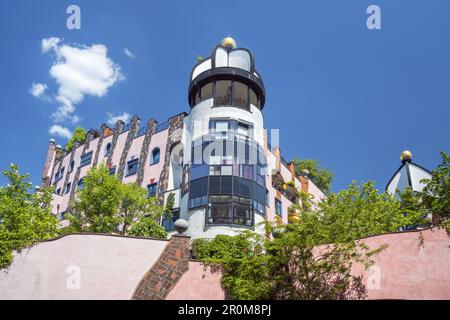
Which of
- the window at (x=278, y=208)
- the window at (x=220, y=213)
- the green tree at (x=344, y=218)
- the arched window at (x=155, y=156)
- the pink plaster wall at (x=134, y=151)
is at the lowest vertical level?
the green tree at (x=344, y=218)

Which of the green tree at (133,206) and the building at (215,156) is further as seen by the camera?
the green tree at (133,206)

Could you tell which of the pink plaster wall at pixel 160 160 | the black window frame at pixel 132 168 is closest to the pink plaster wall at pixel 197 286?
the pink plaster wall at pixel 160 160

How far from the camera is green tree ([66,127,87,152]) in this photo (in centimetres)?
4044

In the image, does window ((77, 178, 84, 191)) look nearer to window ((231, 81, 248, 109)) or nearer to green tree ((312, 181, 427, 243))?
window ((231, 81, 248, 109))

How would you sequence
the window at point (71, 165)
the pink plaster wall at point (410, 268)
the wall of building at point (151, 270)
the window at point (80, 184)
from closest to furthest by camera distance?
the pink plaster wall at point (410, 268) → the wall of building at point (151, 270) → the window at point (80, 184) → the window at point (71, 165)

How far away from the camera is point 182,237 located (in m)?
15.9

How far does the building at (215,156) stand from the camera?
77.6ft

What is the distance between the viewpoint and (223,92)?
1076 inches

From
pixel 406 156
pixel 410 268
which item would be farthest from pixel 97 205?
pixel 406 156

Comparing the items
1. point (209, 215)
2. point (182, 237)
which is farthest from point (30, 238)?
point (209, 215)

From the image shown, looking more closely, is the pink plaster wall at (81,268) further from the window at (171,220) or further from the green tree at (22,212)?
the window at (171,220)

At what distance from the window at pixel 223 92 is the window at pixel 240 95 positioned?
16.1 inches

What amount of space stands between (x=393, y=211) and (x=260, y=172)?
8.14 m
